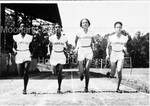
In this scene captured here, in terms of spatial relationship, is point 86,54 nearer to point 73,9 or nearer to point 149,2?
point 73,9

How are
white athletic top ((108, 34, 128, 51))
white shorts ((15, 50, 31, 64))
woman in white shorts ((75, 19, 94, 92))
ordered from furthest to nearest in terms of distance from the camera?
white shorts ((15, 50, 31, 64)) < white athletic top ((108, 34, 128, 51)) < woman in white shorts ((75, 19, 94, 92))

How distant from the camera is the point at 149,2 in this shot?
8984 millimetres

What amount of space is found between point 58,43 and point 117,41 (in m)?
1.66

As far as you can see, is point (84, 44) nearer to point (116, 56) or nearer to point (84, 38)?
point (84, 38)

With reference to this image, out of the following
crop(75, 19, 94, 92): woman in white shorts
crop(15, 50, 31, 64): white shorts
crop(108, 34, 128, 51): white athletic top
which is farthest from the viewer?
crop(15, 50, 31, 64): white shorts

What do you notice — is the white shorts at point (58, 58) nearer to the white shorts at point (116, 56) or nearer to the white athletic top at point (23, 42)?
the white athletic top at point (23, 42)

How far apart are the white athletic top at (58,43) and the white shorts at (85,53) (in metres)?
0.53

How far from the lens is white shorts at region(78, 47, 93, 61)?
8.08 metres

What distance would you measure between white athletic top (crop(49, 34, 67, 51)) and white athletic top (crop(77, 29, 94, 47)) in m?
0.46

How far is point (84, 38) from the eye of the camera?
8125 mm

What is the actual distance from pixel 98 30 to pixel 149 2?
1990 mm

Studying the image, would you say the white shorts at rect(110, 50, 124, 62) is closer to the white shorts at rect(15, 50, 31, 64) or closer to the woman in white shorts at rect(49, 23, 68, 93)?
the woman in white shorts at rect(49, 23, 68, 93)

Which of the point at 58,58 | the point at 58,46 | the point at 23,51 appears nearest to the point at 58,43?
the point at 58,46

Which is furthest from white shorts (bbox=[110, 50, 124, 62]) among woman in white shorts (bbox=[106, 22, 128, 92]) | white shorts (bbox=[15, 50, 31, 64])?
white shorts (bbox=[15, 50, 31, 64])
